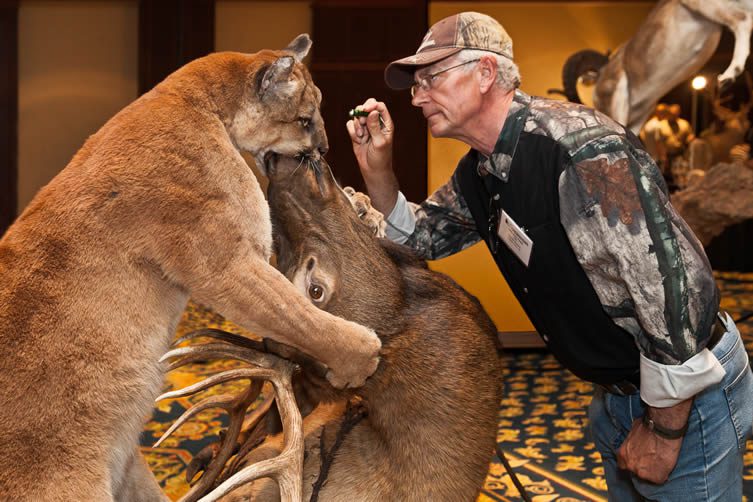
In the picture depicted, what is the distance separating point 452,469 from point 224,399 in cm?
68

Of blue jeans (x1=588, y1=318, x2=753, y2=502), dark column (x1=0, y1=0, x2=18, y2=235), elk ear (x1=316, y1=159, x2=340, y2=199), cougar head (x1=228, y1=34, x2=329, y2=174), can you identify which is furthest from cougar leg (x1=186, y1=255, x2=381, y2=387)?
dark column (x1=0, y1=0, x2=18, y2=235)

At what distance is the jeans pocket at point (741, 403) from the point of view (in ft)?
8.18

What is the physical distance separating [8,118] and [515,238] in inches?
302

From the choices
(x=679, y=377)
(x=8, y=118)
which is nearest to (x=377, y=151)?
(x=679, y=377)

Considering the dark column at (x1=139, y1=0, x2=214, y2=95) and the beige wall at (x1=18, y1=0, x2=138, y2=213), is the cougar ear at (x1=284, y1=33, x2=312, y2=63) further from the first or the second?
the beige wall at (x1=18, y1=0, x2=138, y2=213)

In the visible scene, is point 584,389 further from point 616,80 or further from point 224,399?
point 224,399

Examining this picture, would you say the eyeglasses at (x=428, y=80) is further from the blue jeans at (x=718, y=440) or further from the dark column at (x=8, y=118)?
the dark column at (x=8, y=118)

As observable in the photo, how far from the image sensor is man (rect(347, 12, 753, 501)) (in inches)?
86.9

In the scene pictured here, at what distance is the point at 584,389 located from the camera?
680 cm

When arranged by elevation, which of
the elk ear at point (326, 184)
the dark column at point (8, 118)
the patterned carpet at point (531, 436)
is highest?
the elk ear at point (326, 184)

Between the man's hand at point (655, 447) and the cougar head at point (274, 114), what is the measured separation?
1.09m

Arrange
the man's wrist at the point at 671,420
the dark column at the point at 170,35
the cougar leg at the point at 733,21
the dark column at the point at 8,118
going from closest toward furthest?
the man's wrist at the point at 671,420, the cougar leg at the point at 733,21, the dark column at the point at 170,35, the dark column at the point at 8,118

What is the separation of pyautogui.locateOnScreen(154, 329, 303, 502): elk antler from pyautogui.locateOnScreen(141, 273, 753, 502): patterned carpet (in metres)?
1.97

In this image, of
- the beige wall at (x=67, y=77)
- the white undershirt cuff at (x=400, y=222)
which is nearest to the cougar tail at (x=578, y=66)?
the beige wall at (x=67, y=77)
